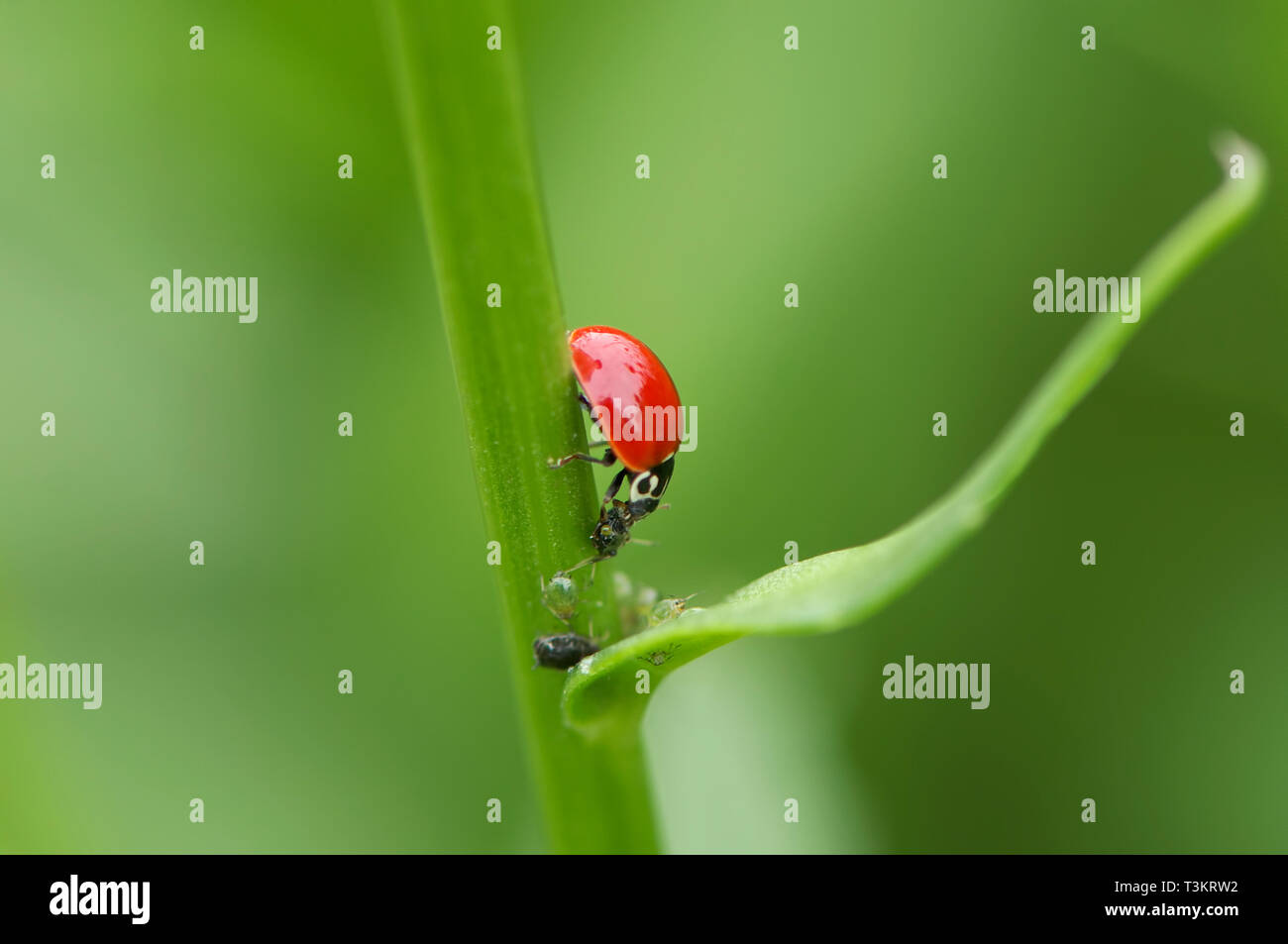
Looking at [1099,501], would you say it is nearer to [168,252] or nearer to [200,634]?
[200,634]

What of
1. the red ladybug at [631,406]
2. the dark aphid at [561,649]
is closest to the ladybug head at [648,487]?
the red ladybug at [631,406]

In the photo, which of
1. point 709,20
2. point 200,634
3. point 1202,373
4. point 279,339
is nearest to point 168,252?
point 279,339

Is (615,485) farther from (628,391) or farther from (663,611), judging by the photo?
(663,611)

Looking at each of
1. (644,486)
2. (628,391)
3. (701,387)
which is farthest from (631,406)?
(701,387)

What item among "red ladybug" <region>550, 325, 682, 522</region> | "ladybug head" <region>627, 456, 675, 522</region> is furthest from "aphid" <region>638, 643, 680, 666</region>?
"ladybug head" <region>627, 456, 675, 522</region>
